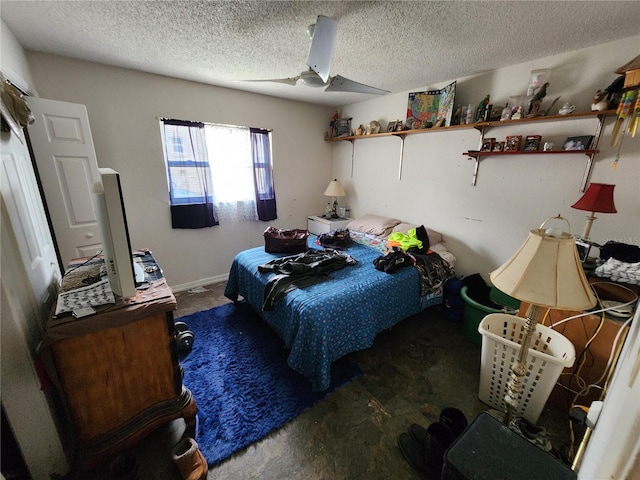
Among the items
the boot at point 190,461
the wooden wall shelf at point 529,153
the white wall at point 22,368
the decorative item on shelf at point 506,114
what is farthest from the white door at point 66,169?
the decorative item on shelf at point 506,114

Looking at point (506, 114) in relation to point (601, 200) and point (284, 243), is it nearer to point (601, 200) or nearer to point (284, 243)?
point (601, 200)

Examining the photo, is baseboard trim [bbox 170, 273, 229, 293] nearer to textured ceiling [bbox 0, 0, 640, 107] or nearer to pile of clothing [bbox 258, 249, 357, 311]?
pile of clothing [bbox 258, 249, 357, 311]

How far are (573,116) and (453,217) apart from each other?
1210 mm

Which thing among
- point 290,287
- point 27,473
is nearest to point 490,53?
point 290,287

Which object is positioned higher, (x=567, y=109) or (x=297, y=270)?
(x=567, y=109)

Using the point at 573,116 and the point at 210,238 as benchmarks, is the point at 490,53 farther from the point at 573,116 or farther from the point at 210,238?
the point at 210,238

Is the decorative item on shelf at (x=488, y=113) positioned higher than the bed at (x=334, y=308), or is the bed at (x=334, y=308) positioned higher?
the decorative item on shelf at (x=488, y=113)

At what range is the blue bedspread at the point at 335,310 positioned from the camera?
5.49 ft

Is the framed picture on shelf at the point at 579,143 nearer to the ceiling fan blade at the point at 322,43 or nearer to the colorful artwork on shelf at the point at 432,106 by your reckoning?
the colorful artwork on shelf at the point at 432,106

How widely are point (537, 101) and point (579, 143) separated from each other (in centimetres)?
45

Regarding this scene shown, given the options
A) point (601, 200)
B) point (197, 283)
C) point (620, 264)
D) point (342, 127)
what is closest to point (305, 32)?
point (342, 127)

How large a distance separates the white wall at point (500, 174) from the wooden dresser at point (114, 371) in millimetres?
2773

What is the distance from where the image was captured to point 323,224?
3746 millimetres

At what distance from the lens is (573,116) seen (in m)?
1.88
